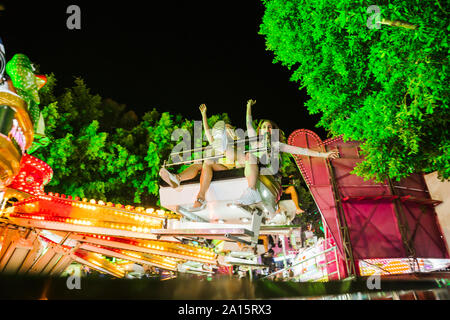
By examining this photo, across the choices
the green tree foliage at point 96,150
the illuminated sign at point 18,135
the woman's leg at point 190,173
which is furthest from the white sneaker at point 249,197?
the green tree foliage at point 96,150

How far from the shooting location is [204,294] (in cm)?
108

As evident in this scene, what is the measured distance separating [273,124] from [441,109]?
126 inches

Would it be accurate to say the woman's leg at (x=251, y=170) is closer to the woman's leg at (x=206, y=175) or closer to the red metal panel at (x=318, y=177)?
the woman's leg at (x=206, y=175)

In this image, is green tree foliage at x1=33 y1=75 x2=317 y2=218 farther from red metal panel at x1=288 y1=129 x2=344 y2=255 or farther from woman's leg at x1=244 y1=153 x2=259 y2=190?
woman's leg at x1=244 y1=153 x2=259 y2=190

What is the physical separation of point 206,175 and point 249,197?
75 centimetres

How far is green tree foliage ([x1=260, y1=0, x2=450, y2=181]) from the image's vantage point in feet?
13.2

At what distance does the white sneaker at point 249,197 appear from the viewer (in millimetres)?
3705

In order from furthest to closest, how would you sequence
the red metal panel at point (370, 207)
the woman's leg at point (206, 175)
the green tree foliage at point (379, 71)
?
1. the red metal panel at point (370, 207)
2. the green tree foliage at point (379, 71)
3. the woman's leg at point (206, 175)

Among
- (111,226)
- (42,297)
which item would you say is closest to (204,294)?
(42,297)

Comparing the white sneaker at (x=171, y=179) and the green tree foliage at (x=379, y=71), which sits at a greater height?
the green tree foliage at (x=379, y=71)

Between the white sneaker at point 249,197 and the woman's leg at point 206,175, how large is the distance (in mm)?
554

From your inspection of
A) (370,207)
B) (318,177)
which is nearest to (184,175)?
(318,177)

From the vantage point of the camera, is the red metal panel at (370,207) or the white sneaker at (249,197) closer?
the white sneaker at (249,197)

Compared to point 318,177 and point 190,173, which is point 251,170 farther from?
point 318,177
